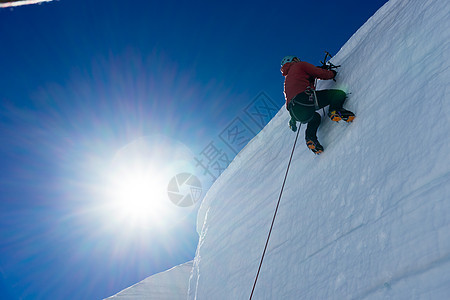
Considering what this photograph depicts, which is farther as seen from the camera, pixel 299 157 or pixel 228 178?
pixel 228 178

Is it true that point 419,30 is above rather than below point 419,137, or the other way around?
above

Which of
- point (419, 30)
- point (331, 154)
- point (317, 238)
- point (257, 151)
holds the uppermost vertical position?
point (257, 151)

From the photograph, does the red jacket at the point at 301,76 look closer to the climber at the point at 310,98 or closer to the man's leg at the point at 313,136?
the climber at the point at 310,98

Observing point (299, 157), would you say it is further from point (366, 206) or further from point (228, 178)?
point (228, 178)

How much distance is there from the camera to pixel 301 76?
3.82m

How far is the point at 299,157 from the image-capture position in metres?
3.93

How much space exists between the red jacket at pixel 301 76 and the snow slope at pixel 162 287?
6.81 m

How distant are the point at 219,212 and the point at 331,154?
296 cm

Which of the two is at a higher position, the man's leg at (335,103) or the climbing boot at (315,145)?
the man's leg at (335,103)

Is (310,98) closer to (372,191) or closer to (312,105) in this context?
(312,105)

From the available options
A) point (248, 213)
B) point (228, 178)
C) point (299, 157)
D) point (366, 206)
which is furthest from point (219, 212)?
point (366, 206)

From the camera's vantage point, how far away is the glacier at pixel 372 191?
193 centimetres

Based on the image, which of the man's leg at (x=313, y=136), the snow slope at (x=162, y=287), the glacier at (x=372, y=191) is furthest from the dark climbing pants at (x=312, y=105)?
the snow slope at (x=162, y=287)

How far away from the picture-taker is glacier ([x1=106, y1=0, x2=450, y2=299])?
1.93m
